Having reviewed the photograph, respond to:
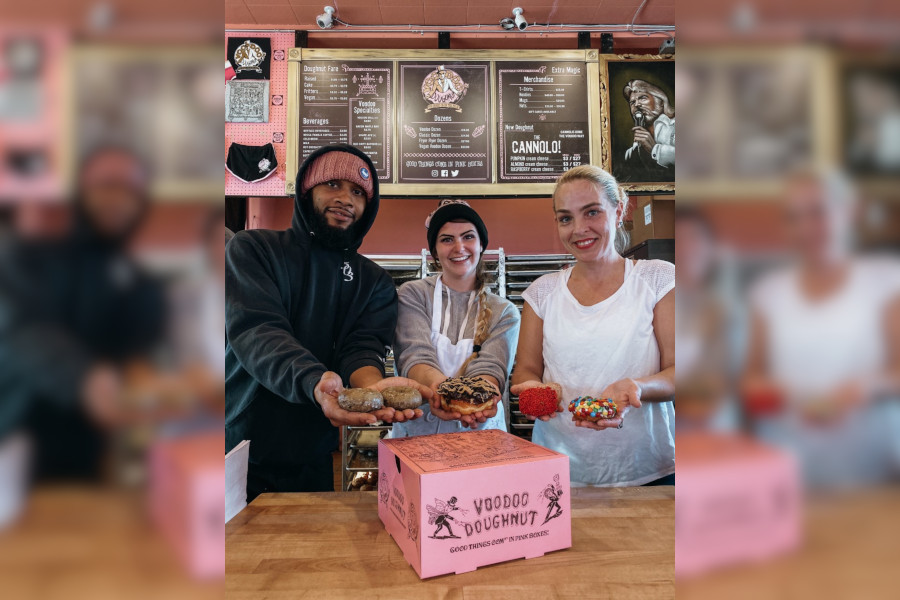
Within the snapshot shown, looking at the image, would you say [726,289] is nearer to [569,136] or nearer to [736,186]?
[736,186]

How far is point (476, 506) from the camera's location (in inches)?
36.1

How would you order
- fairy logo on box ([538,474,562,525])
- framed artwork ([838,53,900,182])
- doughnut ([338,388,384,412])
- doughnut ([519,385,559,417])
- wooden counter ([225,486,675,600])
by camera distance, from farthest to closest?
doughnut ([519,385,559,417]) → doughnut ([338,388,384,412]) → fairy logo on box ([538,474,562,525]) → wooden counter ([225,486,675,600]) → framed artwork ([838,53,900,182])

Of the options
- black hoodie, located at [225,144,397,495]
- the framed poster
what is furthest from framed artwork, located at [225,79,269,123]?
the framed poster

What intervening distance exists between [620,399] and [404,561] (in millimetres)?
884

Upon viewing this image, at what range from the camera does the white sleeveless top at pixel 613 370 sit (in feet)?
5.94

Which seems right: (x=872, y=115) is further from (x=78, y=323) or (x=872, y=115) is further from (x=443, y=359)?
(x=443, y=359)

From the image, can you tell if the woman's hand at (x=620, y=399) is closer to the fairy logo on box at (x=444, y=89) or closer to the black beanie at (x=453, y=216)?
the black beanie at (x=453, y=216)

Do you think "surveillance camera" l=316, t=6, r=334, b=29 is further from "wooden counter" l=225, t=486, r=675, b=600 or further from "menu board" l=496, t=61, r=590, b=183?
"wooden counter" l=225, t=486, r=675, b=600

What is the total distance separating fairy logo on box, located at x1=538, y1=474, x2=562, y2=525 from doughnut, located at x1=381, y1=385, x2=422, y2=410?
1.87ft

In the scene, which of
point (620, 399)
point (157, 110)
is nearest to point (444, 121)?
point (620, 399)

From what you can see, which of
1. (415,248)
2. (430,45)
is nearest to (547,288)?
(415,248)

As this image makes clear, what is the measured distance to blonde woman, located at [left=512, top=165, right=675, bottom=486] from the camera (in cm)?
181

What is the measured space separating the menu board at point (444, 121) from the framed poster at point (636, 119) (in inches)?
36.8

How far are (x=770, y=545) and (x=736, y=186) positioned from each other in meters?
0.16
